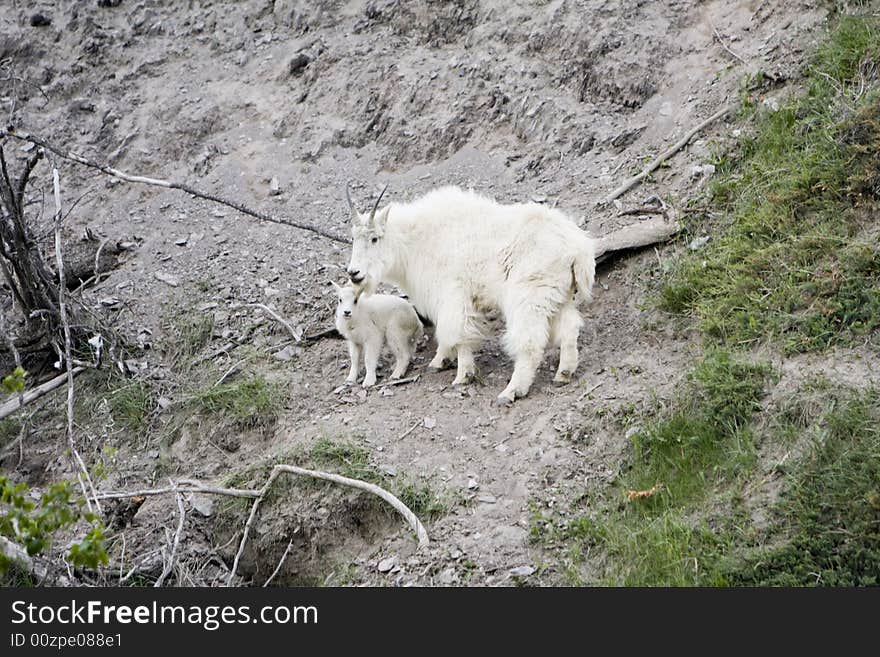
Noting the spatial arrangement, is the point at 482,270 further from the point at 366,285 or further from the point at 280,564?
the point at 280,564

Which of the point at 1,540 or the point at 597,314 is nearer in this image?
the point at 1,540

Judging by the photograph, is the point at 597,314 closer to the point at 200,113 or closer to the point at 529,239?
the point at 529,239

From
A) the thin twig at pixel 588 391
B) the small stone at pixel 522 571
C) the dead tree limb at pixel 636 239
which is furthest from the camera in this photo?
the dead tree limb at pixel 636 239

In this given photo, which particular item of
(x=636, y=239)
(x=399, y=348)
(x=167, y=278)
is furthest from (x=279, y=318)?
(x=636, y=239)

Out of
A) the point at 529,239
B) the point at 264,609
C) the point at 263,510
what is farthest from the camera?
the point at 529,239

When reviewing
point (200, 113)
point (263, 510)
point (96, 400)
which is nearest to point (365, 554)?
point (263, 510)

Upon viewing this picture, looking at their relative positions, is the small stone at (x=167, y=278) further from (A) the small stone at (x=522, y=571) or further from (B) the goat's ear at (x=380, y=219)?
(A) the small stone at (x=522, y=571)

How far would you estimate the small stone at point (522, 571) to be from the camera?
576 centimetres

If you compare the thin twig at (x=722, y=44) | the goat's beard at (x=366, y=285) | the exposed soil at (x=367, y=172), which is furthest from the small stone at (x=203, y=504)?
the thin twig at (x=722, y=44)

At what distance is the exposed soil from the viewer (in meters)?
6.91

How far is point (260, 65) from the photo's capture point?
13.1 m

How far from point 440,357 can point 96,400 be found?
11.4 ft

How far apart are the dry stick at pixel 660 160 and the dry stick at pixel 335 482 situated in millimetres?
4214

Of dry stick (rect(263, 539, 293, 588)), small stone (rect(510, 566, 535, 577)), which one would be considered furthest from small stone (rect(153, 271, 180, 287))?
small stone (rect(510, 566, 535, 577))
